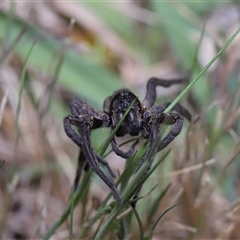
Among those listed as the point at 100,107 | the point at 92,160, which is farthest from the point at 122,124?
the point at 100,107

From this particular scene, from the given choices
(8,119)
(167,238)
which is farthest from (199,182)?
(8,119)

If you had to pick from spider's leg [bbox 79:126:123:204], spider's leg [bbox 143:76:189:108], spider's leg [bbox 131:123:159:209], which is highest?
spider's leg [bbox 143:76:189:108]

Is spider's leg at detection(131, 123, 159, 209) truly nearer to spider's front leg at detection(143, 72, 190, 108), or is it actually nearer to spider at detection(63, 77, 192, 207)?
spider at detection(63, 77, 192, 207)

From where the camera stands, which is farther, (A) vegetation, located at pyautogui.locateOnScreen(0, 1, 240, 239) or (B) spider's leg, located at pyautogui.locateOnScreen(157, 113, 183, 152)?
(A) vegetation, located at pyautogui.locateOnScreen(0, 1, 240, 239)

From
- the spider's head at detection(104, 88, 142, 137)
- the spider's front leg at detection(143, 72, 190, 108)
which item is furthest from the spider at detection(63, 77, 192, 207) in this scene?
the spider's front leg at detection(143, 72, 190, 108)

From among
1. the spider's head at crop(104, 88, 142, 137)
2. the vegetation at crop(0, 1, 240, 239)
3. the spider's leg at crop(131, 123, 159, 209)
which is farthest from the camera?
the vegetation at crop(0, 1, 240, 239)

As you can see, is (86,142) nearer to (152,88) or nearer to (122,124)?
(122,124)

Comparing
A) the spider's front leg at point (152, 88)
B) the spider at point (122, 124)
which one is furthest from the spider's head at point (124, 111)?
the spider's front leg at point (152, 88)
